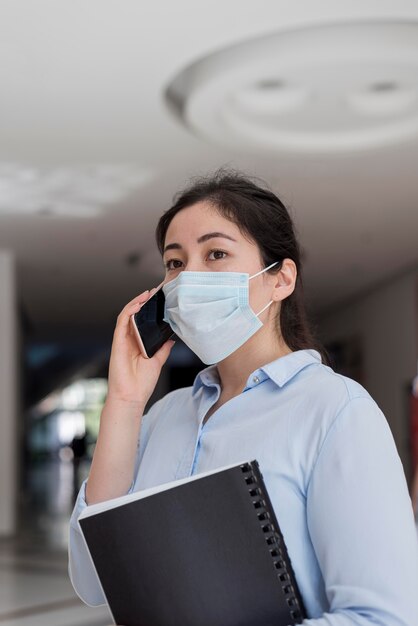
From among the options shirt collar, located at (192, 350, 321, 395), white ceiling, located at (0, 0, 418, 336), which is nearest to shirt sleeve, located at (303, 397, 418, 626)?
shirt collar, located at (192, 350, 321, 395)

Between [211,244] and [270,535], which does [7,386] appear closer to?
[211,244]

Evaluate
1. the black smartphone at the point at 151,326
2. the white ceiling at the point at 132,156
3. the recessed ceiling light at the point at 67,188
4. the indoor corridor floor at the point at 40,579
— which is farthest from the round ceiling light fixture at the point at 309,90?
the black smartphone at the point at 151,326

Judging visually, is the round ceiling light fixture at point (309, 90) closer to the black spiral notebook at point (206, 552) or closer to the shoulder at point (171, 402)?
the shoulder at point (171, 402)

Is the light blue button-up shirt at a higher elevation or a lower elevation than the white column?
higher

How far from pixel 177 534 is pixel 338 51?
539 cm

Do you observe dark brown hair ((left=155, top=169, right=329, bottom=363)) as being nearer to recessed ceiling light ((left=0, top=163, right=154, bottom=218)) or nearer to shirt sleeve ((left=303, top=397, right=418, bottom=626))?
shirt sleeve ((left=303, top=397, right=418, bottom=626))

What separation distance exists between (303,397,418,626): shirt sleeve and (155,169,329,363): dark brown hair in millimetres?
404

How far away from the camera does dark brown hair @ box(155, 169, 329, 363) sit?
166 cm

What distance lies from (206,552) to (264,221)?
64 cm

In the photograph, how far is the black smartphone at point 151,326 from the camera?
173 cm

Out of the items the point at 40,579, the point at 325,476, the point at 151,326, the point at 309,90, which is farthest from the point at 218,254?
the point at 40,579

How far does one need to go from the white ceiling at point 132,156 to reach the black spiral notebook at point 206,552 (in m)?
0.87

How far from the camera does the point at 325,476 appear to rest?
4.40 ft

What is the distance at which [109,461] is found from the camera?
65.5 inches
